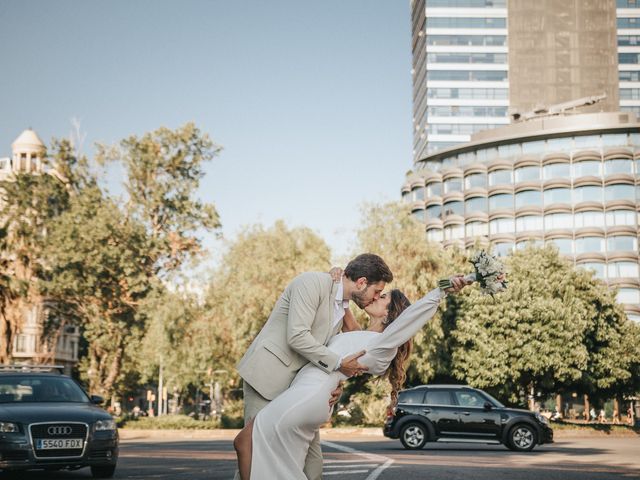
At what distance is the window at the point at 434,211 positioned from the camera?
91.2m

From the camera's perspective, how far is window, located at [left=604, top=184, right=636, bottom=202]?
81.4 m

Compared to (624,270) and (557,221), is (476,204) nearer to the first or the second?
(557,221)

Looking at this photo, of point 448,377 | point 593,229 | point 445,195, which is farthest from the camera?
point 445,195

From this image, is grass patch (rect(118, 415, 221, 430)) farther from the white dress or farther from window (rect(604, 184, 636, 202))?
window (rect(604, 184, 636, 202))

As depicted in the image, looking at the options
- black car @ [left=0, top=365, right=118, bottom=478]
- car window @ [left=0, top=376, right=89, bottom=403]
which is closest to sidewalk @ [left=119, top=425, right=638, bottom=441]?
car window @ [left=0, top=376, right=89, bottom=403]

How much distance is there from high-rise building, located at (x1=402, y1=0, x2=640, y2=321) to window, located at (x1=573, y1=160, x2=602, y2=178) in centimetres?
10

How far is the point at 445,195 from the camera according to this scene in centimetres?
9062

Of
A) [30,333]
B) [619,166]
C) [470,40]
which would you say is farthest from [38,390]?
[470,40]

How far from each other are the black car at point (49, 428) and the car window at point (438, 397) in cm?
1119

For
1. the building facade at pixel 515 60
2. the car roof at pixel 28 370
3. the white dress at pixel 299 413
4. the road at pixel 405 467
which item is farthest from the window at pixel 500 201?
the white dress at pixel 299 413

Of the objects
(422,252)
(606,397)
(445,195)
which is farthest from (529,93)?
(422,252)

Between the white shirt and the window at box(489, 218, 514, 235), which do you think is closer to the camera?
the white shirt

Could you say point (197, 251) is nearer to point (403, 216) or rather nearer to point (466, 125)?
point (403, 216)

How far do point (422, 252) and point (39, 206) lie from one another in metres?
22.2
